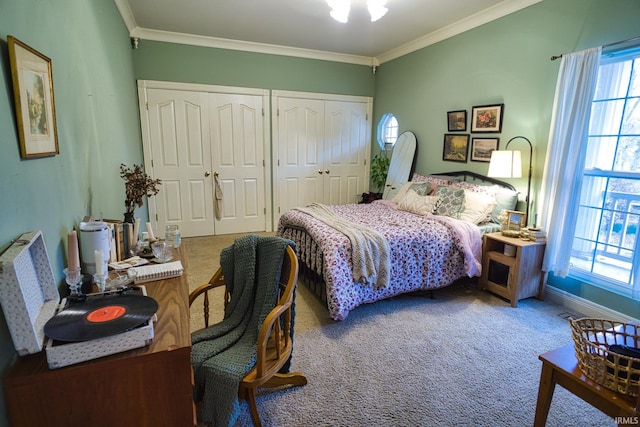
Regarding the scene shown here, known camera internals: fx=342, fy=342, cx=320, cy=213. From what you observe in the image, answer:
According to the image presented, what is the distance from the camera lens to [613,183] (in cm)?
269

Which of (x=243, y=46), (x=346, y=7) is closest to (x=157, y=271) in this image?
(x=346, y=7)

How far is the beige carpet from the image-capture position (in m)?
1.78

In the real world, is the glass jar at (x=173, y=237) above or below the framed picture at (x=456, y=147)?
below

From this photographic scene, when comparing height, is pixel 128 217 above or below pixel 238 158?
below

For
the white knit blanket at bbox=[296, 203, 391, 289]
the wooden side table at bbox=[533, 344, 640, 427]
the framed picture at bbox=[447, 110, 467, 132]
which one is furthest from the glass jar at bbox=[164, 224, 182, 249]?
the framed picture at bbox=[447, 110, 467, 132]

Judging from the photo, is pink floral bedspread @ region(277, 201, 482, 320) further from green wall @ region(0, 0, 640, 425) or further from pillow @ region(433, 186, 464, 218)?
green wall @ region(0, 0, 640, 425)

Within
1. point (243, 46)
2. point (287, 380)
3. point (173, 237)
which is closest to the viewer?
point (287, 380)

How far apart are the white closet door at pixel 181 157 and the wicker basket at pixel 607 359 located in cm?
461

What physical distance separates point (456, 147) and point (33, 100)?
13.1 feet

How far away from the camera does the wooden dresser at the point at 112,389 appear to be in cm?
93

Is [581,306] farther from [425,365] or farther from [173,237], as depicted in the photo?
[173,237]

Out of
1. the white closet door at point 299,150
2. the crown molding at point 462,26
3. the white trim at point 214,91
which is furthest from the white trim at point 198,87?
the crown molding at point 462,26

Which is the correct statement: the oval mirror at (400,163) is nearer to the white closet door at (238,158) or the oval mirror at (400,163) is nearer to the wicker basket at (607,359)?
the white closet door at (238,158)

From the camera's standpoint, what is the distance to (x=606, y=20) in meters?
2.63
